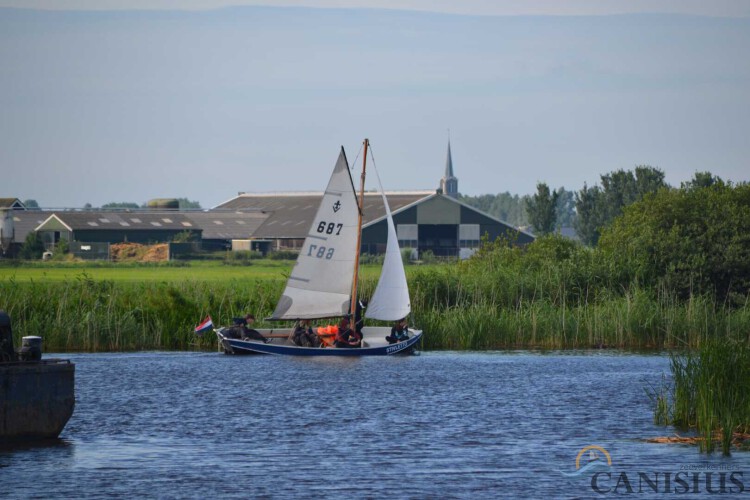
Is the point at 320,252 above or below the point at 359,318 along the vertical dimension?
above

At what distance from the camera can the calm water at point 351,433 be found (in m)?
25.0

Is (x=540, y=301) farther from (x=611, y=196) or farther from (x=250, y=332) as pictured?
(x=611, y=196)

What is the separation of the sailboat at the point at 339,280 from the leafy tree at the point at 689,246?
44.2 ft

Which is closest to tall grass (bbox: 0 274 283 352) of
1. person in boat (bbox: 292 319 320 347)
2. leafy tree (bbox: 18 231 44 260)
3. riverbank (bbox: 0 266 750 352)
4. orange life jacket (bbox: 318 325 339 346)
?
riverbank (bbox: 0 266 750 352)

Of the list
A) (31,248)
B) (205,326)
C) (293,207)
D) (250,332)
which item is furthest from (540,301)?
(293,207)

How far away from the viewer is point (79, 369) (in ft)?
144

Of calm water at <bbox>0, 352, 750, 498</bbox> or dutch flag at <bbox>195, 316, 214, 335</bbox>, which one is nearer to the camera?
calm water at <bbox>0, 352, 750, 498</bbox>

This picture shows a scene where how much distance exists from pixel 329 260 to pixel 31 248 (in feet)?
246

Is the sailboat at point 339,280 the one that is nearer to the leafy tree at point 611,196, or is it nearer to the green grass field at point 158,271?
the green grass field at point 158,271

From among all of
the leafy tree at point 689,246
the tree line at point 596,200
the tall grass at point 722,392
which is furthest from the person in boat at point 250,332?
the tree line at point 596,200

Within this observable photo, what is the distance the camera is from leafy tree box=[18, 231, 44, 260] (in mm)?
119562

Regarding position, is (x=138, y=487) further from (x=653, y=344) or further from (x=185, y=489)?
(x=653, y=344)

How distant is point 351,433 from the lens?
103 ft

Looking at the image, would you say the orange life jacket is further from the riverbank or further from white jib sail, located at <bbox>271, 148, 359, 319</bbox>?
the riverbank
